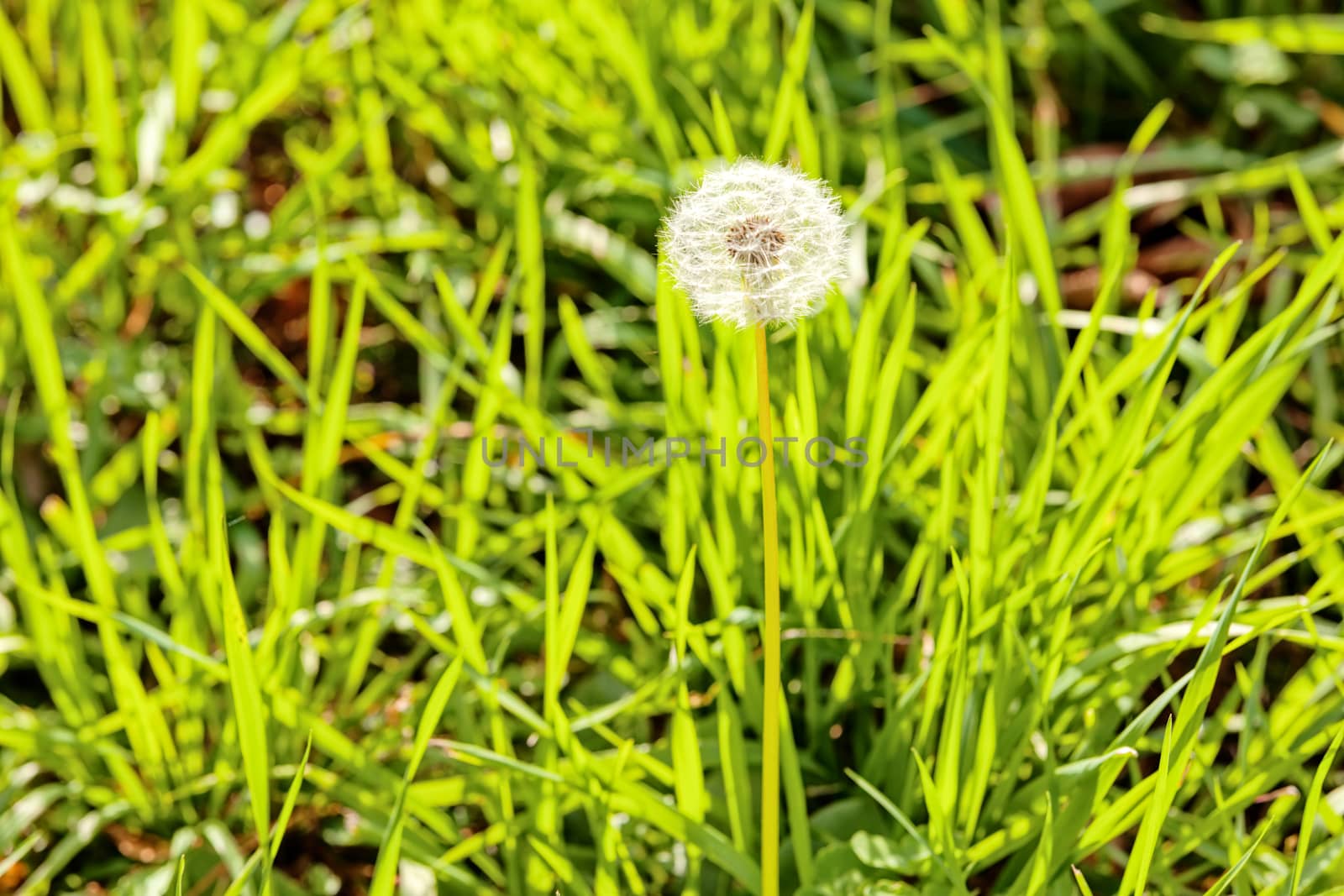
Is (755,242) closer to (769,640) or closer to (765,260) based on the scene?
(765,260)

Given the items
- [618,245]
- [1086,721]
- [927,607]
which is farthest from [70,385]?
[1086,721]

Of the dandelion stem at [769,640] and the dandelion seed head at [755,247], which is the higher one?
the dandelion seed head at [755,247]

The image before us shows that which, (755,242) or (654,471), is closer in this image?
(755,242)

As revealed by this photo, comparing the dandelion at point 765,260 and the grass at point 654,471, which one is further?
the grass at point 654,471

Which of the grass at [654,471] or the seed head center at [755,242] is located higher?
the seed head center at [755,242]

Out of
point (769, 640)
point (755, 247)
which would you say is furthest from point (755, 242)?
point (769, 640)

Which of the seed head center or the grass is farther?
the grass
